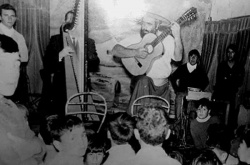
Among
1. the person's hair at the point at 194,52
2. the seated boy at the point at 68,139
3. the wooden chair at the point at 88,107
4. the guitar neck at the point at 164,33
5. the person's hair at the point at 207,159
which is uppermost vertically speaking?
the guitar neck at the point at 164,33

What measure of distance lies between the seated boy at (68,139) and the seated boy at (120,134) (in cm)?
28

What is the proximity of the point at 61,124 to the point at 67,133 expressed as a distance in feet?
0.36

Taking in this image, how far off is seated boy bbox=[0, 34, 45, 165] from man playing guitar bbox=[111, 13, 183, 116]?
96 centimetres

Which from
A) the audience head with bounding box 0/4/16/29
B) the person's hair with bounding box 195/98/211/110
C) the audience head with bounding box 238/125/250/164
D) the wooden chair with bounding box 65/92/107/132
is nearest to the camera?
the audience head with bounding box 0/4/16/29

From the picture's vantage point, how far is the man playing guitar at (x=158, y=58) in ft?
8.66

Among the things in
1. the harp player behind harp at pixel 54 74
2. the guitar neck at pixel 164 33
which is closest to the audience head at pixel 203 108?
the guitar neck at pixel 164 33

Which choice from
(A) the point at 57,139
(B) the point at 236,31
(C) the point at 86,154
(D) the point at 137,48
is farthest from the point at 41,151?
(B) the point at 236,31

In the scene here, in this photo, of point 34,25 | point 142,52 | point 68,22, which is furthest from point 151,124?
point 34,25

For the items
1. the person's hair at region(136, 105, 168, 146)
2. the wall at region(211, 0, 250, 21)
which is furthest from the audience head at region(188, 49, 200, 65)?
the person's hair at region(136, 105, 168, 146)

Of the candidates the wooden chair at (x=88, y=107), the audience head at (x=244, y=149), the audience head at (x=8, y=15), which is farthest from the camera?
the audience head at (x=244, y=149)

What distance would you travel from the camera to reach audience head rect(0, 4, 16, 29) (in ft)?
8.20

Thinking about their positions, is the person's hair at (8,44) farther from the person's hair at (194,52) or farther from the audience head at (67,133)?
the person's hair at (194,52)

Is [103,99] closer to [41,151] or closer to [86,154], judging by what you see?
[86,154]

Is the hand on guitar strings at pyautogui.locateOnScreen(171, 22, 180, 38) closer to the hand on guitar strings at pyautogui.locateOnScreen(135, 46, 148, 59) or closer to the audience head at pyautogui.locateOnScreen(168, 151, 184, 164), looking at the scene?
the hand on guitar strings at pyautogui.locateOnScreen(135, 46, 148, 59)
